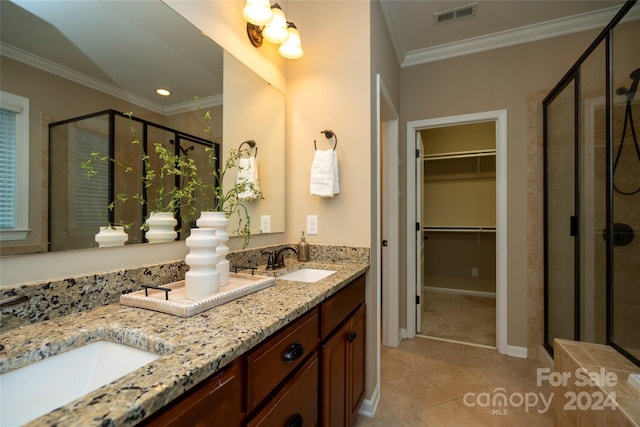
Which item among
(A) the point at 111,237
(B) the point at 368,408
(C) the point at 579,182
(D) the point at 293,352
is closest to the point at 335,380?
(D) the point at 293,352

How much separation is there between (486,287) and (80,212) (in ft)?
15.0

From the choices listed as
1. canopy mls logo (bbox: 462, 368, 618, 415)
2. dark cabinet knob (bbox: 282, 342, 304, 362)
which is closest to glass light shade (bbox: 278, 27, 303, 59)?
dark cabinet knob (bbox: 282, 342, 304, 362)

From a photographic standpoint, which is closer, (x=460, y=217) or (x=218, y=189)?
(x=218, y=189)

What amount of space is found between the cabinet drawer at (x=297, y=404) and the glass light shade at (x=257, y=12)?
1641 mm

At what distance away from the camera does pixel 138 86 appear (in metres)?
1.05

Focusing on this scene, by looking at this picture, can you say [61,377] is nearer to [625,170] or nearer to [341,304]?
[341,304]

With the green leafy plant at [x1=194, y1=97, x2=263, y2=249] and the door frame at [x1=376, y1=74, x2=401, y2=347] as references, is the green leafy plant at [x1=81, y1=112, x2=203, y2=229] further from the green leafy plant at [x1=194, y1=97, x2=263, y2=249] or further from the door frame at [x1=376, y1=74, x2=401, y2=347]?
the door frame at [x1=376, y1=74, x2=401, y2=347]

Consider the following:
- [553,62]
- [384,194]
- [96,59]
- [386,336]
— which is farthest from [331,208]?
[553,62]

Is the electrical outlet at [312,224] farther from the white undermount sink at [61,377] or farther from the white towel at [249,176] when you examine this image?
the white undermount sink at [61,377]

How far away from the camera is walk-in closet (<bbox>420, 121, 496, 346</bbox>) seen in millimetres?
3809

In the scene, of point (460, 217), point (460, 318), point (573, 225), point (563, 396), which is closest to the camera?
point (563, 396)

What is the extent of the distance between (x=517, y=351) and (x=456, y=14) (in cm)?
284

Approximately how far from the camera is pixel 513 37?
2375mm

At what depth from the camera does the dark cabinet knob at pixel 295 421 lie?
87 cm
